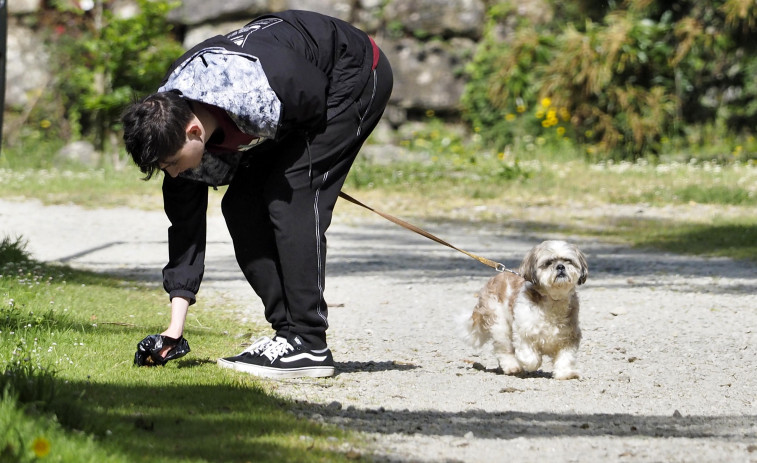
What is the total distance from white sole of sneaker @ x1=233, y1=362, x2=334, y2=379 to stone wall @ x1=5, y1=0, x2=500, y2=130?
15862mm

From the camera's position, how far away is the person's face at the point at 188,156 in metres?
4.49

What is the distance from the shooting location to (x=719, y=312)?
24.8 ft

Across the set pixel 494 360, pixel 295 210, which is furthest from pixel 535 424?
pixel 494 360

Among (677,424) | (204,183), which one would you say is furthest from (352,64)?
(677,424)

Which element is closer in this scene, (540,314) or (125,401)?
(125,401)

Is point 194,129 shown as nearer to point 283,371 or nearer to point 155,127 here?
point 155,127

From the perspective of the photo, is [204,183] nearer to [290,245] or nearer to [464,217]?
[290,245]

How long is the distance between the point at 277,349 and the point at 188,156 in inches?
42.0

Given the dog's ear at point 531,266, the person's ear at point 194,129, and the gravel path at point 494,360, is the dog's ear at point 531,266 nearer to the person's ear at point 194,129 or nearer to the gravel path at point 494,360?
the gravel path at point 494,360

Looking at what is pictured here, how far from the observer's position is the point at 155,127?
172 inches

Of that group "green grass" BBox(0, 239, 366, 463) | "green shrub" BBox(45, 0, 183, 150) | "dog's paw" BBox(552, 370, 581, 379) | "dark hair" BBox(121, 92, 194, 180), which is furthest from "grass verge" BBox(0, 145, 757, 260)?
"dark hair" BBox(121, 92, 194, 180)

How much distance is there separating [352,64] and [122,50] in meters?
14.2

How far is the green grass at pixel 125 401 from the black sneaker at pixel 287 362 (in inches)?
5.1

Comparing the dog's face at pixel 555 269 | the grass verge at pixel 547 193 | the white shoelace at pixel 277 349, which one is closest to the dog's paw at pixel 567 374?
the dog's face at pixel 555 269
